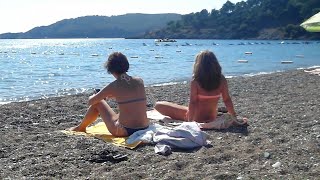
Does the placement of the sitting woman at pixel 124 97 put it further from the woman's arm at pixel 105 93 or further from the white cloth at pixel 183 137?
the white cloth at pixel 183 137

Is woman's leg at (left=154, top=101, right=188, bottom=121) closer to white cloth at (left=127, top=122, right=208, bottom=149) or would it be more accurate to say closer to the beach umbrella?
white cloth at (left=127, top=122, right=208, bottom=149)

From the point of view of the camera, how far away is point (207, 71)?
7812 mm

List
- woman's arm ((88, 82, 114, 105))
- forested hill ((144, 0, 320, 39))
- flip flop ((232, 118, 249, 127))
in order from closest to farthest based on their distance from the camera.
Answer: woman's arm ((88, 82, 114, 105))
flip flop ((232, 118, 249, 127))
forested hill ((144, 0, 320, 39))

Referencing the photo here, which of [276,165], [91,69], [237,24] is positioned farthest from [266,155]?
[237,24]

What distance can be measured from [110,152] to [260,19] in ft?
414

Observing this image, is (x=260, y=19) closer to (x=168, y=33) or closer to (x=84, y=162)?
(x=168, y=33)

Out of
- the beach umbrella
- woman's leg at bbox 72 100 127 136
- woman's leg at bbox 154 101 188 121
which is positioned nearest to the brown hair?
woman's leg at bbox 72 100 127 136

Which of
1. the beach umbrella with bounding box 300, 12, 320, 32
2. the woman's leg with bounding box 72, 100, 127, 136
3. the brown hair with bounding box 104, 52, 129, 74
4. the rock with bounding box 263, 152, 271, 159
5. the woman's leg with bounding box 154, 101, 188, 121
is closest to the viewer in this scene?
the beach umbrella with bounding box 300, 12, 320, 32

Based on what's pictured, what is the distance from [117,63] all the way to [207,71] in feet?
5.02

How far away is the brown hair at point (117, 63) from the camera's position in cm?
723

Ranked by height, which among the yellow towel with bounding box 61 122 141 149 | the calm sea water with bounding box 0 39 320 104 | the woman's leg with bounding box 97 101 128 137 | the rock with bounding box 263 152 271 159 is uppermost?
the woman's leg with bounding box 97 101 128 137

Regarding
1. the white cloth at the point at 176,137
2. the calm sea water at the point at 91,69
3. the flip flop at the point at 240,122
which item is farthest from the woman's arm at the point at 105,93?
the calm sea water at the point at 91,69

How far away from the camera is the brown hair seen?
7.23m

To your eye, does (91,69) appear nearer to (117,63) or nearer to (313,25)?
(117,63)
